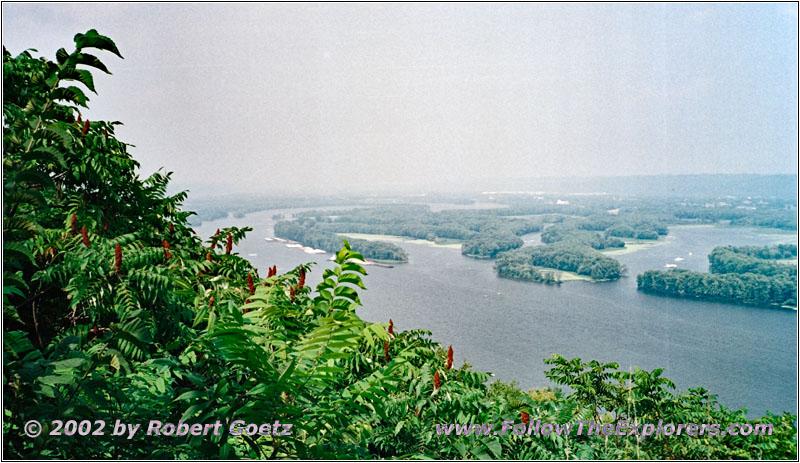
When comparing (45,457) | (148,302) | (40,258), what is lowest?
(45,457)

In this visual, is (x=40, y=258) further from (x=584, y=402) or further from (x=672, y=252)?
(x=672, y=252)

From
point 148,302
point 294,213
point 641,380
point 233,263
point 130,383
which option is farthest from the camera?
point 294,213

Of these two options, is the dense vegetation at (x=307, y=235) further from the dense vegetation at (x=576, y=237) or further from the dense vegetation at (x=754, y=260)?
the dense vegetation at (x=754, y=260)

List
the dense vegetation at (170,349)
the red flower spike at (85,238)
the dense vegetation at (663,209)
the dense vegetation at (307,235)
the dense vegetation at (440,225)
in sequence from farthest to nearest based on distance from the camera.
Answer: the dense vegetation at (663,209), the dense vegetation at (440,225), the dense vegetation at (307,235), the red flower spike at (85,238), the dense vegetation at (170,349)

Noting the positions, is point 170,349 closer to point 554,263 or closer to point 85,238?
point 85,238

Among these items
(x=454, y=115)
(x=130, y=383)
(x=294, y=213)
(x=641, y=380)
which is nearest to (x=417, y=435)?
(x=130, y=383)

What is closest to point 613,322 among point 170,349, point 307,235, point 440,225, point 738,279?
point 738,279

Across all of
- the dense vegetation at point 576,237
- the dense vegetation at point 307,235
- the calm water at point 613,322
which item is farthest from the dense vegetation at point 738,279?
the dense vegetation at point 307,235
